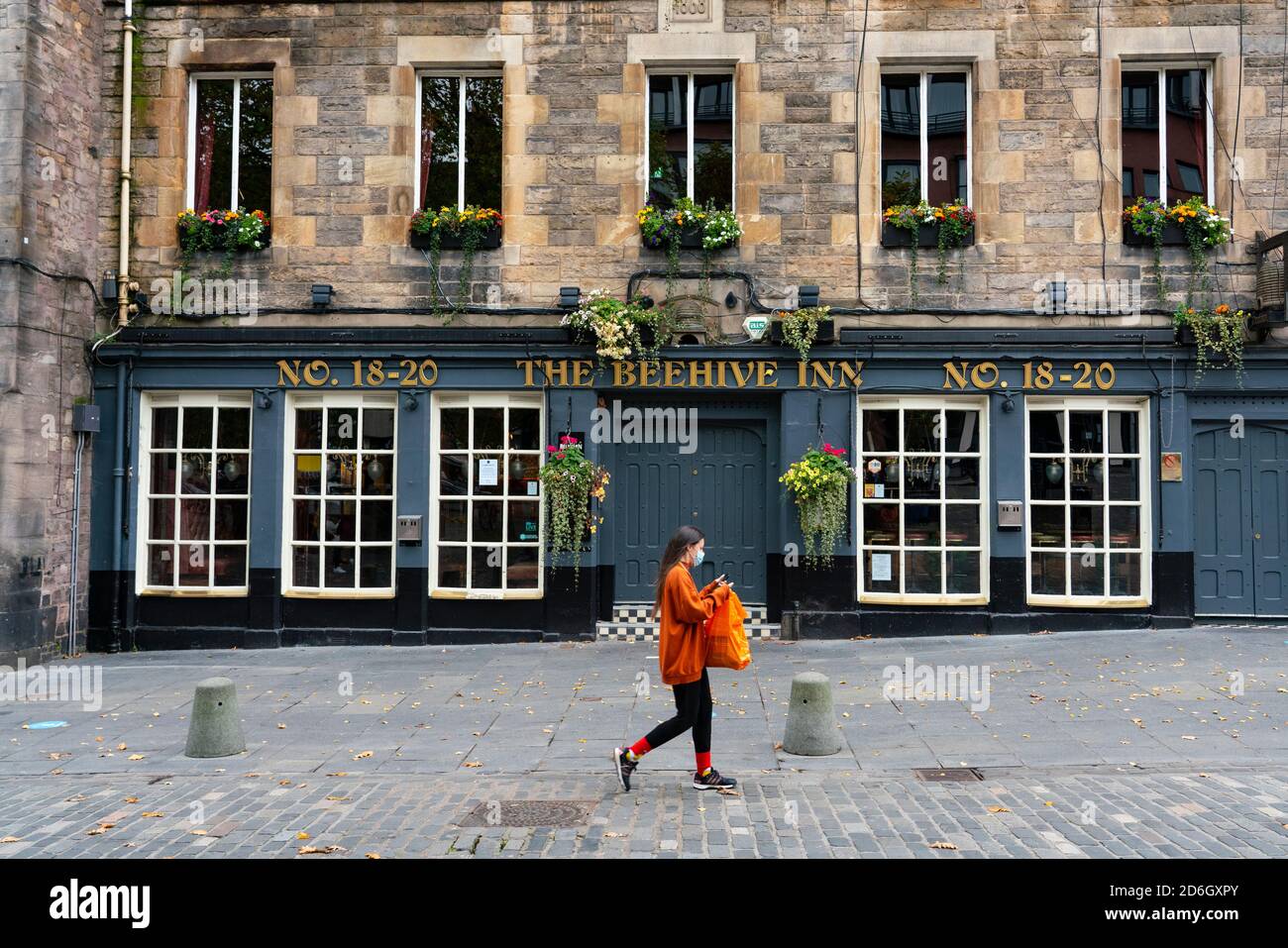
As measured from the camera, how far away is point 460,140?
43.2ft

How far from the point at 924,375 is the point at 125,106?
10.7 metres

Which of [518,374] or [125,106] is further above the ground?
[125,106]

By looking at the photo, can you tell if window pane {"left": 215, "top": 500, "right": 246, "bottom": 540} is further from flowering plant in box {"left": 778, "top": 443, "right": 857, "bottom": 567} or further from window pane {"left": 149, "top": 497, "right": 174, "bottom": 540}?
flowering plant in box {"left": 778, "top": 443, "right": 857, "bottom": 567}

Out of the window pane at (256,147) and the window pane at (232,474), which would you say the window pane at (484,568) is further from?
the window pane at (256,147)

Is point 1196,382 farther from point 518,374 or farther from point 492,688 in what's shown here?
point 492,688

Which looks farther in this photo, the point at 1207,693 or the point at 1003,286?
the point at 1003,286

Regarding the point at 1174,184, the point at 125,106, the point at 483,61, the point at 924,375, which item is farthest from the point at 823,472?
the point at 125,106

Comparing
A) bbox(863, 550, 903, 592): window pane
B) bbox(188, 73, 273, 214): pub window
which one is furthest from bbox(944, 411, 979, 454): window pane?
bbox(188, 73, 273, 214): pub window

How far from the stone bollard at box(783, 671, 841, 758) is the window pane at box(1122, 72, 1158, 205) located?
863cm

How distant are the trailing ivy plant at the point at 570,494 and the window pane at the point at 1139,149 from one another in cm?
757

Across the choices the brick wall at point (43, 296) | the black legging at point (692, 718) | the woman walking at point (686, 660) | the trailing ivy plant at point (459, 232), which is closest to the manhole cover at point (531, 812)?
the woman walking at point (686, 660)

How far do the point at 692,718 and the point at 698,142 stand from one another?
871 centimetres

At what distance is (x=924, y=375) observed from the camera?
12617 mm

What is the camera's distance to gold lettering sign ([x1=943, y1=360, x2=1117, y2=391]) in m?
12.5
